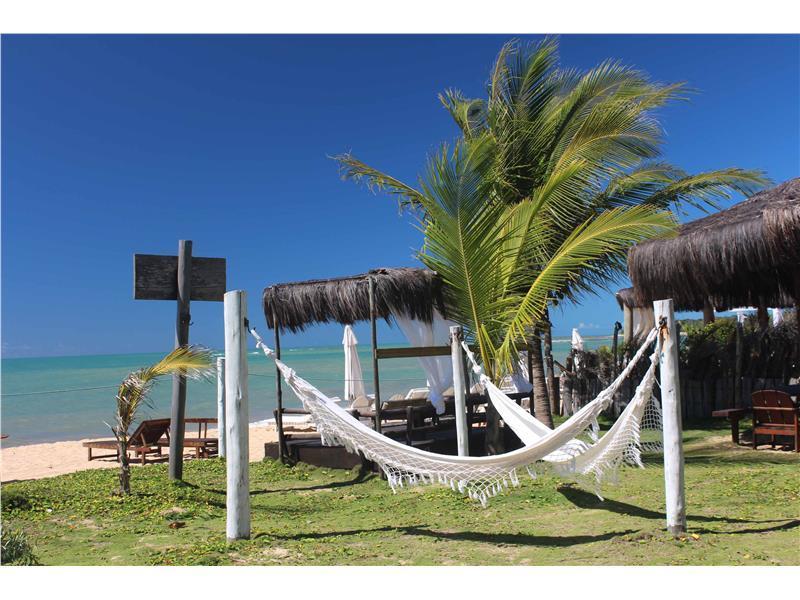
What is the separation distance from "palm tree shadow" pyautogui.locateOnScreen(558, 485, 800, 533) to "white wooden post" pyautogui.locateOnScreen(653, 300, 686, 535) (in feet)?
0.77

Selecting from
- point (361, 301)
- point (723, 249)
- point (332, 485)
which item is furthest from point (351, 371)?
point (723, 249)

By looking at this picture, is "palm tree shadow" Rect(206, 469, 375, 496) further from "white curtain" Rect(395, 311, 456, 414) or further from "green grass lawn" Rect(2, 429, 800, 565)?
"white curtain" Rect(395, 311, 456, 414)

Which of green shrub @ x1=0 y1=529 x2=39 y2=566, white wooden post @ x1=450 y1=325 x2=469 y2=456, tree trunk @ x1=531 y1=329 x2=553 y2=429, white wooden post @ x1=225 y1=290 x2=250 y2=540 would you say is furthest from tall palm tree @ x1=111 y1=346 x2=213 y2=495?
tree trunk @ x1=531 y1=329 x2=553 y2=429

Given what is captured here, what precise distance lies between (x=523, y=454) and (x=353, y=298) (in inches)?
121

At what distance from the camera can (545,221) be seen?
5809 mm

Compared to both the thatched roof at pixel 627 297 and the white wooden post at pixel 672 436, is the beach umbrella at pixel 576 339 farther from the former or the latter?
the white wooden post at pixel 672 436

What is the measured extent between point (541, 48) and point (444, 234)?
2.95 metres

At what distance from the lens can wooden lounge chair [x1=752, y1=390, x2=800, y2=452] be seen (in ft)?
16.5

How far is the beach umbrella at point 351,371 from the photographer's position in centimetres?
883

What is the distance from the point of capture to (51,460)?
8.58m

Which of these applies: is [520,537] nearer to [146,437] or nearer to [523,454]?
[523,454]

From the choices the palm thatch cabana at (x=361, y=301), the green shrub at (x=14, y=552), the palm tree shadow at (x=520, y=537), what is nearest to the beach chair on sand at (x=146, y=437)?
the palm thatch cabana at (x=361, y=301)

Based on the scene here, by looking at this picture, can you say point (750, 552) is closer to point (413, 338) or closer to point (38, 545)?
point (38, 545)

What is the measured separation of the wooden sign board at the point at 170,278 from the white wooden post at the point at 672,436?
335 centimetres
